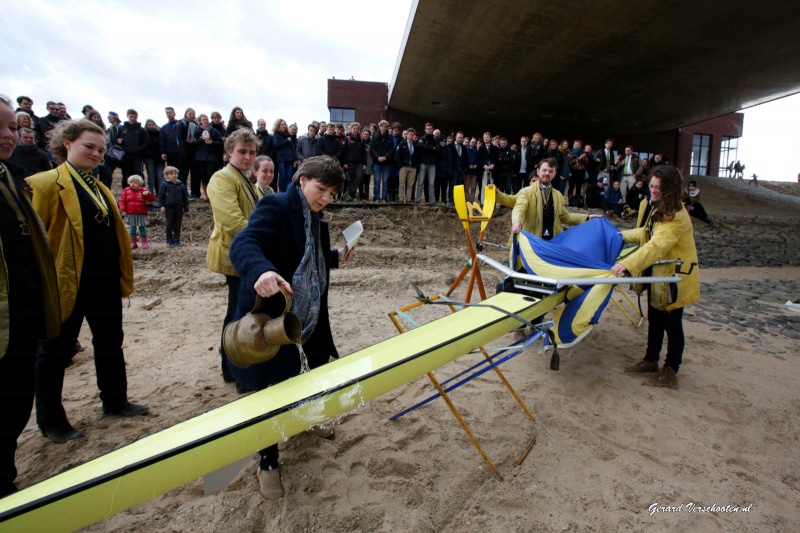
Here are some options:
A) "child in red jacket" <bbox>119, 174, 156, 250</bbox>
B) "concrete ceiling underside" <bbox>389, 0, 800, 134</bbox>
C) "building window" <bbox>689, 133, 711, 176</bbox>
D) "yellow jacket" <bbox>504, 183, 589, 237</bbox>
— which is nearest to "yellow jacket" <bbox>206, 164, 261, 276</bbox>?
"yellow jacket" <bbox>504, 183, 589, 237</bbox>

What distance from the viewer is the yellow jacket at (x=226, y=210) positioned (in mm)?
2654

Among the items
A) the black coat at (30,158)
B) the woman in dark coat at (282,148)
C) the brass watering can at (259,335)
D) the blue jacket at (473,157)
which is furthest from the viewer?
the blue jacket at (473,157)

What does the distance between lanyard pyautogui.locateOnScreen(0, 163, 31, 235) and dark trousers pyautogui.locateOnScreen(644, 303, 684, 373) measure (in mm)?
4224

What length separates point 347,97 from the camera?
60.8 ft

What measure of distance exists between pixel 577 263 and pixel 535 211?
998 mm

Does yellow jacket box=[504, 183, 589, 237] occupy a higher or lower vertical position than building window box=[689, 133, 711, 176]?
lower

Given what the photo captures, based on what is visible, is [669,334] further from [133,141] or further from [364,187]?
[133,141]

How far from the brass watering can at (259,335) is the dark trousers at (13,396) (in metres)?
1.02

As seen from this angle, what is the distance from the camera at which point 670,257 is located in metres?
3.30

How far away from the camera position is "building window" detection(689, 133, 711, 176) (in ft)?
74.8

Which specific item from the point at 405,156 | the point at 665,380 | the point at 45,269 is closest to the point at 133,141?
the point at 405,156

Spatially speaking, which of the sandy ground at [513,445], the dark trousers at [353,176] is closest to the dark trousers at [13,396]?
the sandy ground at [513,445]

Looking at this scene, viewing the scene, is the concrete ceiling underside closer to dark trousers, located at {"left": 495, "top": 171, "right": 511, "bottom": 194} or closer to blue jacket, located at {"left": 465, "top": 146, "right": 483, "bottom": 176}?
blue jacket, located at {"left": 465, "top": 146, "right": 483, "bottom": 176}

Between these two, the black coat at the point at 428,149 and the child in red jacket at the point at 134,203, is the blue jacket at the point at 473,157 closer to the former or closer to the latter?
the black coat at the point at 428,149
